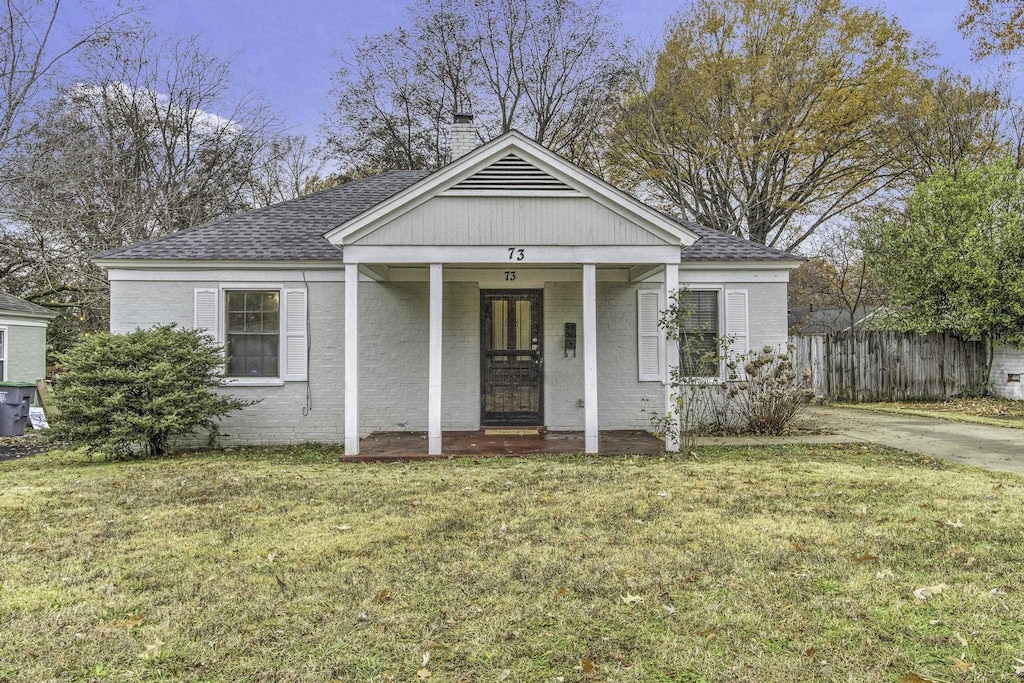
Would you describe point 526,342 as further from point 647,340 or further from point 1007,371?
point 1007,371

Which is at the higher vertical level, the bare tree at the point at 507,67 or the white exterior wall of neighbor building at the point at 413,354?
the bare tree at the point at 507,67

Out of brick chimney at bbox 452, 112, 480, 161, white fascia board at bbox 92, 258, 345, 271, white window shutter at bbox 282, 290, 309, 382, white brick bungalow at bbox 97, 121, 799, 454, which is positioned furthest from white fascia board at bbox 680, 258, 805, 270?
white window shutter at bbox 282, 290, 309, 382

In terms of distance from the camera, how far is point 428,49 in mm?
23141

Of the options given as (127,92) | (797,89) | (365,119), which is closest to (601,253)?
(797,89)

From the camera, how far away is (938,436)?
9984 mm

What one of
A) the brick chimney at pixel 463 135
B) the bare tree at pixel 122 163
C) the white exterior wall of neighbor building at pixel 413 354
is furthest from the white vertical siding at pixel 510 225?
the bare tree at pixel 122 163

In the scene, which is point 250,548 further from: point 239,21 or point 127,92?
point 127,92

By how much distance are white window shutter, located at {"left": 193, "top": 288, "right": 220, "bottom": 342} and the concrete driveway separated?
9.91 metres

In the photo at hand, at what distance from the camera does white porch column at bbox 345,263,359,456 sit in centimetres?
819

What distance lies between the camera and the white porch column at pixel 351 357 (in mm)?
8188

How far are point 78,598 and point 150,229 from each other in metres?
19.3

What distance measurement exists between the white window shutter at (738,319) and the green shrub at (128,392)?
25.9ft

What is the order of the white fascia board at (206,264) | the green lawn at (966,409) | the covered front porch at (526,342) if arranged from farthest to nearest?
the green lawn at (966,409), the covered front porch at (526,342), the white fascia board at (206,264)

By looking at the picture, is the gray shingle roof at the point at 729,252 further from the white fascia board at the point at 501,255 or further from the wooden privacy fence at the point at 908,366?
the wooden privacy fence at the point at 908,366
